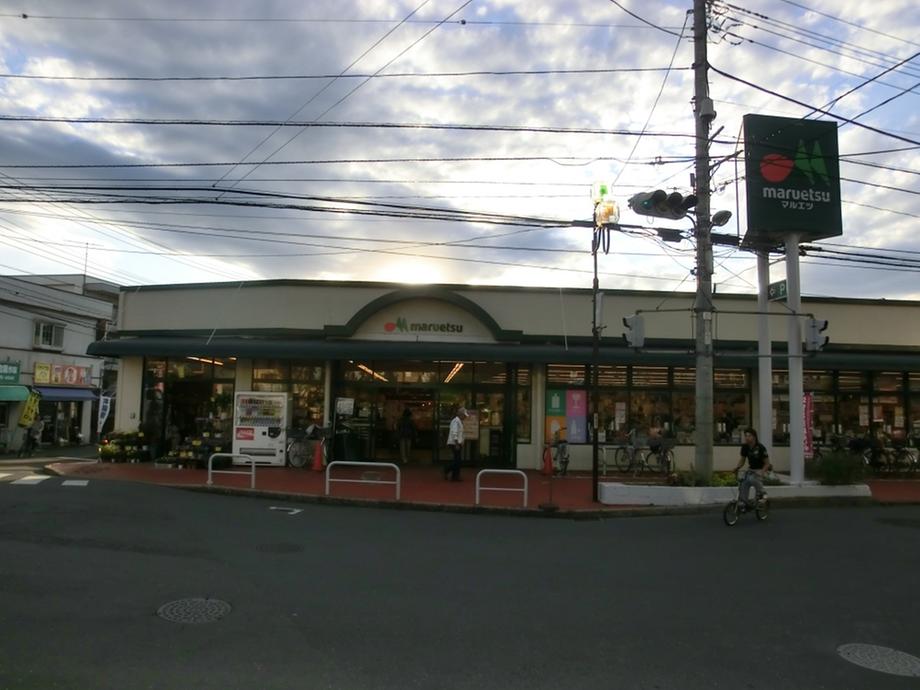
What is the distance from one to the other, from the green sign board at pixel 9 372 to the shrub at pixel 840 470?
3616cm

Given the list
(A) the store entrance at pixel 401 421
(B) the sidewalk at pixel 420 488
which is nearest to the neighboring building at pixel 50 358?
(B) the sidewalk at pixel 420 488

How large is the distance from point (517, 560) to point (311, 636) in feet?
12.1

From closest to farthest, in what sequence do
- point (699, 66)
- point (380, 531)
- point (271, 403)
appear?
point (380, 531), point (699, 66), point (271, 403)

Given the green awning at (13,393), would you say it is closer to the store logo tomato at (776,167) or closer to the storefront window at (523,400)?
the storefront window at (523,400)

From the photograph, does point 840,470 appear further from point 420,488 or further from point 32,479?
point 32,479

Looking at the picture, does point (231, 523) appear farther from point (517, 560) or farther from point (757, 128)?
point (757, 128)

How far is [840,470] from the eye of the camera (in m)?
14.8

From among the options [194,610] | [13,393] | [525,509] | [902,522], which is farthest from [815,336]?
[13,393]

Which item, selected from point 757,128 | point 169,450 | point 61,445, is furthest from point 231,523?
point 61,445

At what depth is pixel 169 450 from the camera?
19.9 metres

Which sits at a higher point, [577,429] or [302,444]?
[577,429]

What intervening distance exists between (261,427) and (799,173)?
15.1 meters

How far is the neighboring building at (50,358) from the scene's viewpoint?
112ft

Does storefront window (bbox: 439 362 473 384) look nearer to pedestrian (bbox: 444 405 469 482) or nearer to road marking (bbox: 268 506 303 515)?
pedestrian (bbox: 444 405 469 482)
